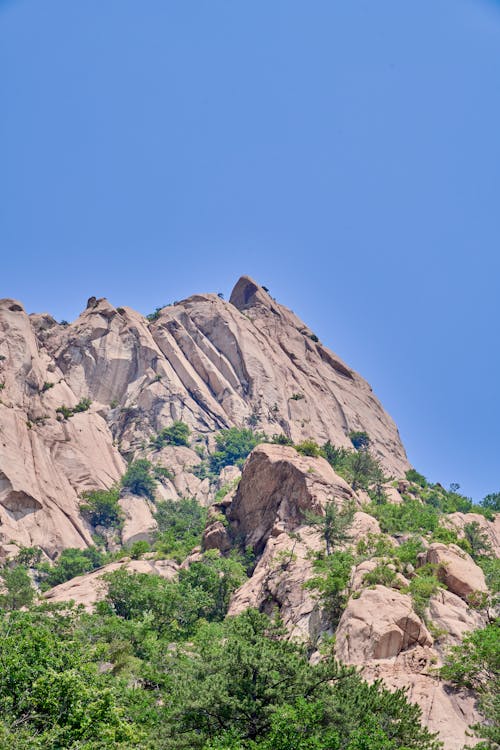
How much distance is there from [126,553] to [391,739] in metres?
39.2

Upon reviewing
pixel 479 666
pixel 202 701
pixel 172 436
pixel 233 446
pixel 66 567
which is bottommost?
pixel 202 701

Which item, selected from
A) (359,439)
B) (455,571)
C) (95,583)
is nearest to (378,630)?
(455,571)

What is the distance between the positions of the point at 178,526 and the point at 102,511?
11.7 metres

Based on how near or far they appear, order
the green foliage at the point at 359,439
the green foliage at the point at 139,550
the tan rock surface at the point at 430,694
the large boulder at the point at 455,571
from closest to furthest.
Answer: the tan rock surface at the point at 430,694
the large boulder at the point at 455,571
the green foliage at the point at 139,550
the green foliage at the point at 359,439

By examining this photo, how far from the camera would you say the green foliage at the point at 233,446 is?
82938 mm

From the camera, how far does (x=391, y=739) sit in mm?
18828

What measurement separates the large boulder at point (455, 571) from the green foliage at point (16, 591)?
26.6 meters

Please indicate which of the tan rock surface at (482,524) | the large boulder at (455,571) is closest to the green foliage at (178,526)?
the tan rock surface at (482,524)

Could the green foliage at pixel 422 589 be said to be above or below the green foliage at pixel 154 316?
below

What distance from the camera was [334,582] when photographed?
31375 millimetres

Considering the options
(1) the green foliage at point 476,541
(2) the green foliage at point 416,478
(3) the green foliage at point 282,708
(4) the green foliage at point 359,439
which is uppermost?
(4) the green foliage at point 359,439

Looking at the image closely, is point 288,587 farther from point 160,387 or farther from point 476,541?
point 160,387

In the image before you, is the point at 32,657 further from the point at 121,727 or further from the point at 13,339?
the point at 13,339

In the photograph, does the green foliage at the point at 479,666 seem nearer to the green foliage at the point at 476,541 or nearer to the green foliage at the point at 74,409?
the green foliage at the point at 476,541
